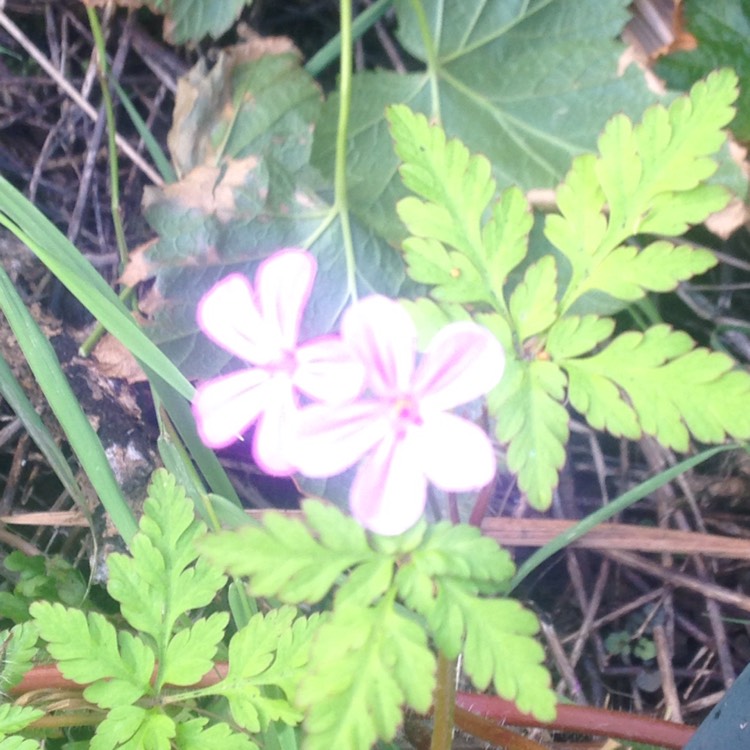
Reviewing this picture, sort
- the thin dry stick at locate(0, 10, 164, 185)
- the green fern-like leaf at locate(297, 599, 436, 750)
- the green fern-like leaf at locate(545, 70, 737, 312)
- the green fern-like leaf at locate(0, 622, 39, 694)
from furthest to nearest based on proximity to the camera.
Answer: the thin dry stick at locate(0, 10, 164, 185), the green fern-like leaf at locate(0, 622, 39, 694), the green fern-like leaf at locate(545, 70, 737, 312), the green fern-like leaf at locate(297, 599, 436, 750)

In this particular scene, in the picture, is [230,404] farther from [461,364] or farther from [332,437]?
[461,364]

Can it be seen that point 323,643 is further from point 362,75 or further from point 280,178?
point 362,75

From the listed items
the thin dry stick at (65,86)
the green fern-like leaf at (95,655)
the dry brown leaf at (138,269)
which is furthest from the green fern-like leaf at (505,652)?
the thin dry stick at (65,86)

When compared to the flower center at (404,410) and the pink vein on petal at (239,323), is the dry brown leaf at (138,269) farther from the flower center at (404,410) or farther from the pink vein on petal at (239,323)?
the flower center at (404,410)

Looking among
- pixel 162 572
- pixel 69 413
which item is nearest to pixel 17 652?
pixel 162 572

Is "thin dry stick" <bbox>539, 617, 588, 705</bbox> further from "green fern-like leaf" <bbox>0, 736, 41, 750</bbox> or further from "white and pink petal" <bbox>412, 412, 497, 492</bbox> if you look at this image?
"green fern-like leaf" <bbox>0, 736, 41, 750</bbox>

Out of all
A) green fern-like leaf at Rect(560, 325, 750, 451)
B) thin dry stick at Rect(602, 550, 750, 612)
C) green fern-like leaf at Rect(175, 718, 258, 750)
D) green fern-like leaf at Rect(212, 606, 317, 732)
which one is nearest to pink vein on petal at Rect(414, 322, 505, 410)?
green fern-like leaf at Rect(560, 325, 750, 451)

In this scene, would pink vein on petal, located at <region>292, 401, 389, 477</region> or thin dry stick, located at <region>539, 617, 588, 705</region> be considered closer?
pink vein on petal, located at <region>292, 401, 389, 477</region>
